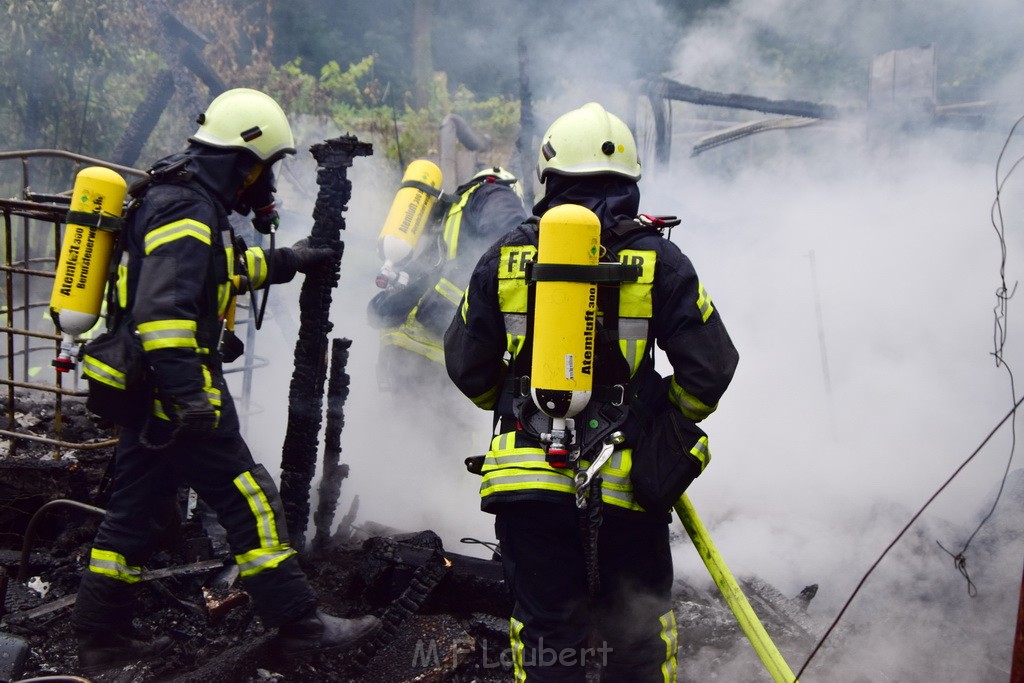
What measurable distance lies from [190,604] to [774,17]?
7.14 meters

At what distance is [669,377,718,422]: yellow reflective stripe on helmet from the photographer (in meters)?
2.61

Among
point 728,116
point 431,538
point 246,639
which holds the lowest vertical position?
point 246,639

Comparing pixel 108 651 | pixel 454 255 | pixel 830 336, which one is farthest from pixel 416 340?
pixel 830 336

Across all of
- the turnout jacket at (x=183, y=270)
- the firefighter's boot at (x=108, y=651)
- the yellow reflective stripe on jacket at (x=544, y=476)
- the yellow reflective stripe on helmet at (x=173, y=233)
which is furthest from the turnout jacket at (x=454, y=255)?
the firefighter's boot at (x=108, y=651)

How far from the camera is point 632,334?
8.35ft

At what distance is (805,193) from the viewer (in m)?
7.28

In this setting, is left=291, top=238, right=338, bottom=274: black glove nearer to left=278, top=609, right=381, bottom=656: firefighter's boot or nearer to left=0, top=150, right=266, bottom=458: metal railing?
left=0, top=150, right=266, bottom=458: metal railing

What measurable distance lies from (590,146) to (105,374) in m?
2.07

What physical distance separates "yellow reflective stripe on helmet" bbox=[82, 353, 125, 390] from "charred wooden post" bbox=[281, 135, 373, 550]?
1.00 meters

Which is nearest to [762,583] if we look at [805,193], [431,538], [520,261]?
[431,538]

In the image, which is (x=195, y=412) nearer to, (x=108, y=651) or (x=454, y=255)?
(x=108, y=651)

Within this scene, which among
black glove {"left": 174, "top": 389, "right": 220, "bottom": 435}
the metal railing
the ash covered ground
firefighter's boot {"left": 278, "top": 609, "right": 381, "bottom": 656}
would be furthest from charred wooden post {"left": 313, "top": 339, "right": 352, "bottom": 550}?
black glove {"left": 174, "top": 389, "right": 220, "bottom": 435}

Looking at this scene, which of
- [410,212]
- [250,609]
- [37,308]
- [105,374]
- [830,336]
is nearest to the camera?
[105,374]

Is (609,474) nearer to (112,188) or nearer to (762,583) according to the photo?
(762,583)
